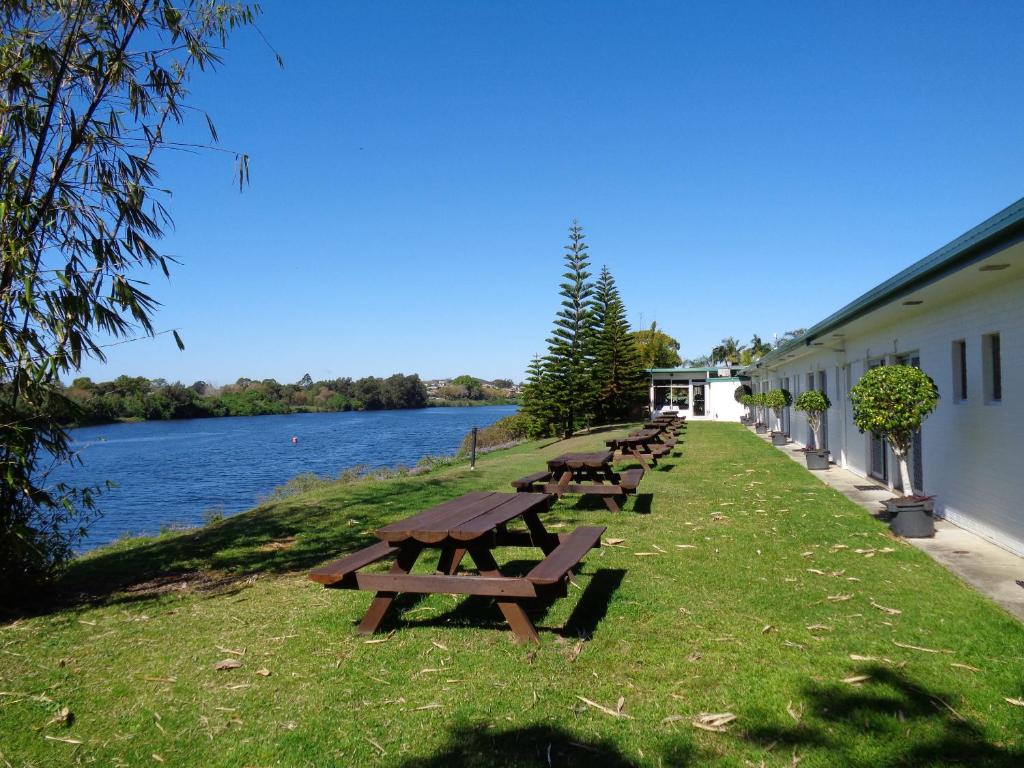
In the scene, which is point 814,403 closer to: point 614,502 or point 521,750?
point 614,502

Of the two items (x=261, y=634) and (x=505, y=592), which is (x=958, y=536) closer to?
(x=505, y=592)

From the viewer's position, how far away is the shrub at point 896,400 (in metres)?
7.07

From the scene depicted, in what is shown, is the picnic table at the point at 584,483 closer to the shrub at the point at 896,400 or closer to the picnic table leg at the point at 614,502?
the picnic table leg at the point at 614,502

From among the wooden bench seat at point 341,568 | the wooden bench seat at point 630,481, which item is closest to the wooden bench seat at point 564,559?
the wooden bench seat at point 341,568

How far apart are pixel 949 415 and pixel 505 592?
245 inches

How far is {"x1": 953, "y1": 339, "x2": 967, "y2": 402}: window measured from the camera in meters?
7.31

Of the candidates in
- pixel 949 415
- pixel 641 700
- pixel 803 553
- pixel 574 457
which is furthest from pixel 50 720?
pixel 949 415

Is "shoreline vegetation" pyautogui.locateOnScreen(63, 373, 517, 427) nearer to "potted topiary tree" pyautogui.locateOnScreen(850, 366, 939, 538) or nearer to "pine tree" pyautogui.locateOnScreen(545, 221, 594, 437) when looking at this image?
"pine tree" pyautogui.locateOnScreen(545, 221, 594, 437)

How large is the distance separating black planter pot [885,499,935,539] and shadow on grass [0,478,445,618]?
205 inches

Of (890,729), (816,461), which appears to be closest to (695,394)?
(816,461)

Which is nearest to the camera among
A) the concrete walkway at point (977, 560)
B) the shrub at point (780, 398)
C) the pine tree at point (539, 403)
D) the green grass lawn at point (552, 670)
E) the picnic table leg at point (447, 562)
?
the green grass lawn at point (552, 670)

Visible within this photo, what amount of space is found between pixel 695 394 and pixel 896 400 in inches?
1145

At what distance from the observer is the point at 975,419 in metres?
6.81

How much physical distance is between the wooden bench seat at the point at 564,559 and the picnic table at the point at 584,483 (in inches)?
105
